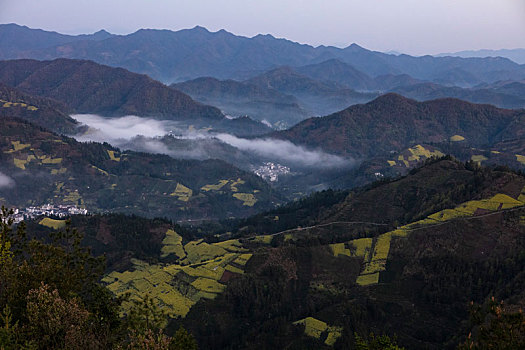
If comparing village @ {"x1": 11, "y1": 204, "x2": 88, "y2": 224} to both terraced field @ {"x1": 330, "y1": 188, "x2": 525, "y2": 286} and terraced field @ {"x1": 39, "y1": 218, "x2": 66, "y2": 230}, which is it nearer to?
terraced field @ {"x1": 39, "y1": 218, "x2": 66, "y2": 230}

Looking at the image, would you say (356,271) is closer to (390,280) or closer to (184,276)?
(390,280)

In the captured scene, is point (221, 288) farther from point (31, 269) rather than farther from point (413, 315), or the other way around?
point (31, 269)

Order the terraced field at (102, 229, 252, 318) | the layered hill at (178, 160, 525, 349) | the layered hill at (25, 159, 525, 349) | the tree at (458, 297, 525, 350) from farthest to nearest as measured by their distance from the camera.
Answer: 1. the terraced field at (102, 229, 252, 318)
2. the layered hill at (25, 159, 525, 349)
3. the layered hill at (178, 160, 525, 349)
4. the tree at (458, 297, 525, 350)

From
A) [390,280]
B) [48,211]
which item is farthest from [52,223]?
[390,280]

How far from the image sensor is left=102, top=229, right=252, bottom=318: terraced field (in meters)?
82.2

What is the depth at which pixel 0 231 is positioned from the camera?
35.0m

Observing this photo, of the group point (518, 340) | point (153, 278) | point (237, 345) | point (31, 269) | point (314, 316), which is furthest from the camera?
point (153, 278)

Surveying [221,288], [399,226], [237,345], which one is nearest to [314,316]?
[237,345]

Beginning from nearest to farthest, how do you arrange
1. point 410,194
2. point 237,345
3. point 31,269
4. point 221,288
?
point 31,269, point 237,345, point 221,288, point 410,194

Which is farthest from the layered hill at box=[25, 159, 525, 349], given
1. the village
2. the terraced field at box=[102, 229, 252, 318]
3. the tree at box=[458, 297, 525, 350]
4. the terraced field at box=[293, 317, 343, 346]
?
the village

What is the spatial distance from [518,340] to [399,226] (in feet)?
233

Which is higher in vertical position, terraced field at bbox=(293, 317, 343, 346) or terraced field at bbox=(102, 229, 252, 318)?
terraced field at bbox=(293, 317, 343, 346)

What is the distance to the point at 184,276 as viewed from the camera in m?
90.2

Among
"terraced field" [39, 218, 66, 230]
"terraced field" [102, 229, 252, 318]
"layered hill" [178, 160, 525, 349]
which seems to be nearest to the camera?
"layered hill" [178, 160, 525, 349]
